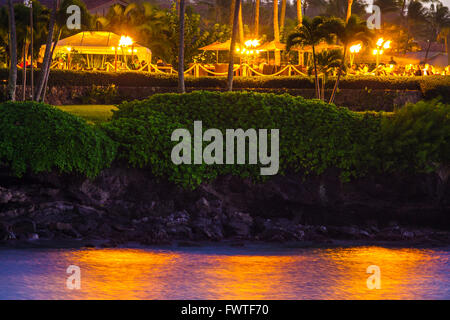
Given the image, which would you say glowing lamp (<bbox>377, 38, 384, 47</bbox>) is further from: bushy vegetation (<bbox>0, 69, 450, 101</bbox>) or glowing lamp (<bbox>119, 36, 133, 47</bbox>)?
glowing lamp (<bbox>119, 36, 133, 47</bbox>)

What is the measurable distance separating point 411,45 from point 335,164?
70.1 metres

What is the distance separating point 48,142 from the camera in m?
15.1

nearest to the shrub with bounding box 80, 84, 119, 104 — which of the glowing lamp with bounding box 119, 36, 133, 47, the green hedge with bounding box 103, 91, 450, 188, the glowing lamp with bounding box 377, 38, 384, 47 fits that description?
the glowing lamp with bounding box 119, 36, 133, 47

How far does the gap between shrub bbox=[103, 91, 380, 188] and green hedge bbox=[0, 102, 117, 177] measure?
712 mm

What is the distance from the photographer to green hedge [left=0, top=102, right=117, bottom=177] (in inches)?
587

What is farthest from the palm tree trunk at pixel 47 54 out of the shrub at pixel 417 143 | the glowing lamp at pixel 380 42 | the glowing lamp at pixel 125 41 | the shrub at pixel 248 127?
→ the glowing lamp at pixel 380 42

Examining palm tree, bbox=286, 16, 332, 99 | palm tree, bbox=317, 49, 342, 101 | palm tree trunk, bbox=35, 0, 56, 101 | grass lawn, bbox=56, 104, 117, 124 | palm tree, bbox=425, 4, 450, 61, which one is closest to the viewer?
grass lawn, bbox=56, 104, 117, 124

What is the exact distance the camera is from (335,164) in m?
17.2

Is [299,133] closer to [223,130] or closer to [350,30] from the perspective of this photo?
[223,130]

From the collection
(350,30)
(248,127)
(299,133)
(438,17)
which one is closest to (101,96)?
(350,30)

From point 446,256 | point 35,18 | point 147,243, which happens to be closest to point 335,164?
point 446,256

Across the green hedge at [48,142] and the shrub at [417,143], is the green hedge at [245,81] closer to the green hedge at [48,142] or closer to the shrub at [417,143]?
the shrub at [417,143]
